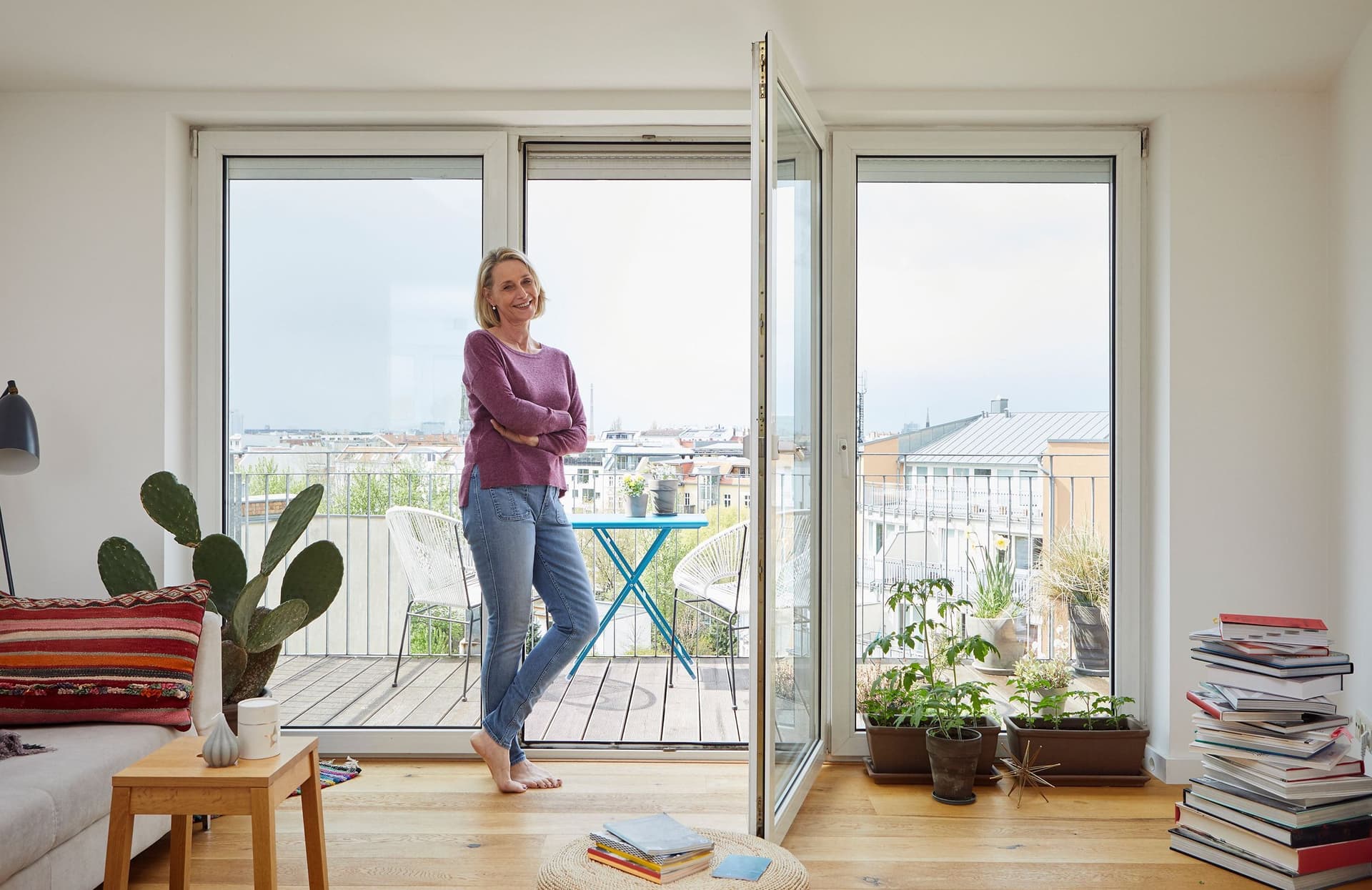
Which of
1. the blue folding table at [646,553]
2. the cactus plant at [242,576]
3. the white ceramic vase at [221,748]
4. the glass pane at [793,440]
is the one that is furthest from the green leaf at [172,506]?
the glass pane at [793,440]

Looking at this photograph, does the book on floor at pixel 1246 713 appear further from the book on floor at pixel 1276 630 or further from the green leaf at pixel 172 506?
the green leaf at pixel 172 506

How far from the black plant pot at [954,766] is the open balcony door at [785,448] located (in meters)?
0.38

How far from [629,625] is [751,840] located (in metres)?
2.68

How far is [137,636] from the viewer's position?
Answer: 7.48 feet

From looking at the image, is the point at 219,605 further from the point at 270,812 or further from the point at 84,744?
the point at 270,812

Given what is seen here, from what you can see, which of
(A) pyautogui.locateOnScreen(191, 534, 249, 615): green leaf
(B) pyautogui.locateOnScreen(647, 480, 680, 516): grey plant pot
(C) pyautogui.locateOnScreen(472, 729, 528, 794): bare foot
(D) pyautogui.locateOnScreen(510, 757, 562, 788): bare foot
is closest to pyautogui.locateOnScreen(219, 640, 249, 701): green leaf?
(A) pyautogui.locateOnScreen(191, 534, 249, 615): green leaf

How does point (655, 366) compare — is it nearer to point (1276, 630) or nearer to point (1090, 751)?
point (1090, 751)

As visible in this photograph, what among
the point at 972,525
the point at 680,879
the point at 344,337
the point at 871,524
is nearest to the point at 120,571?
the point at 344,337

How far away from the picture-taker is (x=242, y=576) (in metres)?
2.73

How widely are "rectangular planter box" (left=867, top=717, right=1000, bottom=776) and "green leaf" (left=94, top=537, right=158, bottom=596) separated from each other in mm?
2248

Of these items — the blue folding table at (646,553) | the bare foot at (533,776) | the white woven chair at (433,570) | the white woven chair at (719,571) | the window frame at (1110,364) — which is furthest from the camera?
the white woven chair at (719,571)

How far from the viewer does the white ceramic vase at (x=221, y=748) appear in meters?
1.73

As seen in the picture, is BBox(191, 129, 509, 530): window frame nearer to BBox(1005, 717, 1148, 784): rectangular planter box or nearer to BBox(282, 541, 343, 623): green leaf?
BBox(282, 541, 343, 623): green leaf

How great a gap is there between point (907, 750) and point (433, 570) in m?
1.77
